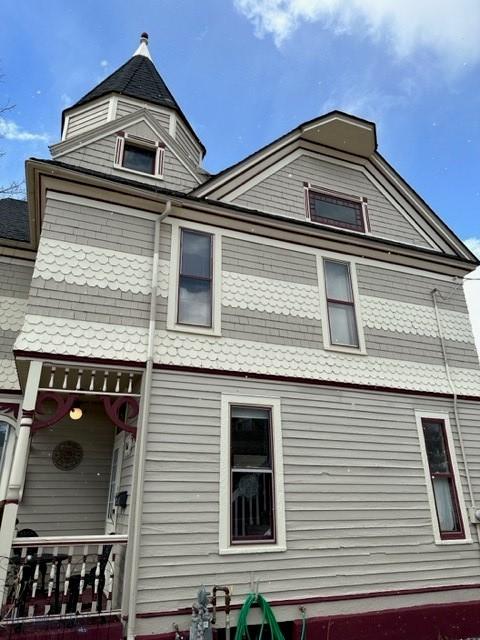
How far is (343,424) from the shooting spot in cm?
682

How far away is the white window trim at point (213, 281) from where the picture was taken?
21.0 feet

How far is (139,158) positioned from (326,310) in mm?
4455

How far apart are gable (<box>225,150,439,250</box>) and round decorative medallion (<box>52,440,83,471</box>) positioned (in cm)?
518

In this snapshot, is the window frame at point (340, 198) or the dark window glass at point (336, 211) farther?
the dark window glass at point (336, 211)

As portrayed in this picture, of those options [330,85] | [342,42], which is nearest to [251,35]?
→ [342,42]

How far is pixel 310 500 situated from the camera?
20.2ft

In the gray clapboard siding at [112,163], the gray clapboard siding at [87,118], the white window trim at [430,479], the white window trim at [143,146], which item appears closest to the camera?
the white window trim at [430,479]

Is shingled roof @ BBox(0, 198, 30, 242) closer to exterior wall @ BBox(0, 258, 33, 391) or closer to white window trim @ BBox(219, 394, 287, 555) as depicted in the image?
exterior wall @ BBox(0, 258, 33, 391)

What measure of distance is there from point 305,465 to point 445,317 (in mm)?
4514

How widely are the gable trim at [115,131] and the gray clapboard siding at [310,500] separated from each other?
4276 millimetres

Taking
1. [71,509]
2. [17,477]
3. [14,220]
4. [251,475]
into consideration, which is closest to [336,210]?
[251,475]

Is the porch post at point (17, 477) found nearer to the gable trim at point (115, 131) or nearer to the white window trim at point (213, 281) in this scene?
the white window trim at point (213, 281)

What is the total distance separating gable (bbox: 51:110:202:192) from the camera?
7309mm

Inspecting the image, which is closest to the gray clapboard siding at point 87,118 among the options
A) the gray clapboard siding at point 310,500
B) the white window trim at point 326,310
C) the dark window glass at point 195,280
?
the dark window glass at point 195,280
